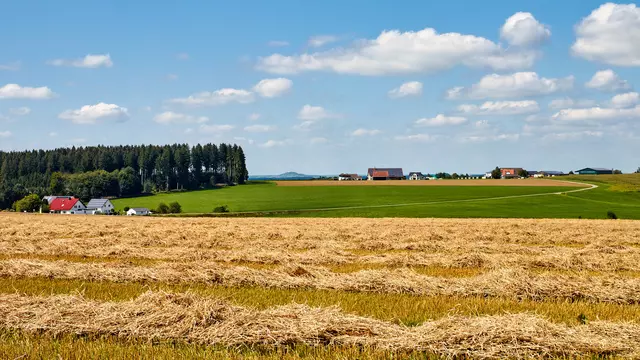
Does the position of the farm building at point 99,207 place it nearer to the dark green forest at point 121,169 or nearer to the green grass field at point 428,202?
the green grass field at point 428,202

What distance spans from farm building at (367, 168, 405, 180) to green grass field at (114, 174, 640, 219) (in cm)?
5885

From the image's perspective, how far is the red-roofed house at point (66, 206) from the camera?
88.8 m

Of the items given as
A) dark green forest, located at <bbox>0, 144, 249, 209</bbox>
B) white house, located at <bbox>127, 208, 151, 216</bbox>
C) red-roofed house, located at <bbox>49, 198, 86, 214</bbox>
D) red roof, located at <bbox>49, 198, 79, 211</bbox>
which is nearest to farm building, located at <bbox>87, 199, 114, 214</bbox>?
red-roofed house, located at <bbox>49, 198, 86, 214</bbox>

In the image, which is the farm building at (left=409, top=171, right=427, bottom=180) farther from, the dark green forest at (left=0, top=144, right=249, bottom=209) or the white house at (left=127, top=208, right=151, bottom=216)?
the white house at (left=127, top=208, right=151, bottom=216)

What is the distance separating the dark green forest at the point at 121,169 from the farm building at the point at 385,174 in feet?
144

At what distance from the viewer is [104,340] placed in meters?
7.01

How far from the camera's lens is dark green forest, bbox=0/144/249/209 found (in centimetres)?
10856

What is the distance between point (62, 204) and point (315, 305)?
3642 inches

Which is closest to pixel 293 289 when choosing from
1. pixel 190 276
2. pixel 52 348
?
pixel 190 276

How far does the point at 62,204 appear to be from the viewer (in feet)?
295

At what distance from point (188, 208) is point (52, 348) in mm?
77787

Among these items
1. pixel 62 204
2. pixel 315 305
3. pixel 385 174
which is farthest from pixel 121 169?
pixel 315 305

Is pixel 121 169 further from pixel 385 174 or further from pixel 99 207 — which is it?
pixel 385 174

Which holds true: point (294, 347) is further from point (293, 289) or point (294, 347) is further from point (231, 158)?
point (231, 158)
